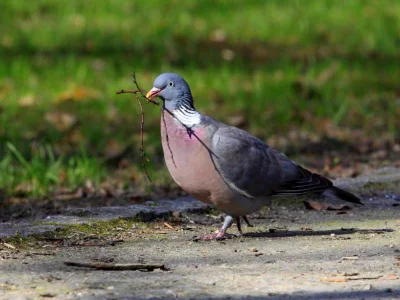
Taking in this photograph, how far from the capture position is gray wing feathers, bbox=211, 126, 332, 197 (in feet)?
15.4

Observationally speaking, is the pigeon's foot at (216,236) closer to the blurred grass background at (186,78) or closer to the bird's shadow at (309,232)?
the bird's shadow at (309,232)

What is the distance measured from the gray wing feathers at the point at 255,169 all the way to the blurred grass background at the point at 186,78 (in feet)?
6.03

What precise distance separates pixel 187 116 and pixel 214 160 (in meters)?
0.26

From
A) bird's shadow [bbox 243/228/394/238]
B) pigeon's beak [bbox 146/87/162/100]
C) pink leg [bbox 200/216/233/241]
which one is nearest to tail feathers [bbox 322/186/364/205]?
bird's shadow [bbox 243/228/394/238]

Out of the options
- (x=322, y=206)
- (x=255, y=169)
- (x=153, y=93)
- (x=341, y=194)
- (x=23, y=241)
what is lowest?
(x=23, y=241)

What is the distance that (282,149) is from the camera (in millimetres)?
7668

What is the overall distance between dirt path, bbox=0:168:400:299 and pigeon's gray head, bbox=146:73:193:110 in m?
0.68

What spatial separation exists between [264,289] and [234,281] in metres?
0.17

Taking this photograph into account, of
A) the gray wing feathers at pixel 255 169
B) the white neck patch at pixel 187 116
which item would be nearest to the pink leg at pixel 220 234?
the gray wing feathers at pixel 255 169

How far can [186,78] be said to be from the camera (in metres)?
9.45

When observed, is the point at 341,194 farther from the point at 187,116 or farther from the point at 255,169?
the point at 187,116

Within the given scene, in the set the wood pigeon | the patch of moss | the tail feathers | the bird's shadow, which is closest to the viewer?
the patch of moss

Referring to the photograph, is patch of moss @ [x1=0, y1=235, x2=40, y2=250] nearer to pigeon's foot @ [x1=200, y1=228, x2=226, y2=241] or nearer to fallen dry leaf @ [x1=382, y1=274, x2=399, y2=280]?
pigeon's foot @ [x1=200, y1=228, x2=226, y2=241]

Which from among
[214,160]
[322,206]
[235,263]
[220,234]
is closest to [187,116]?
[214,160]
